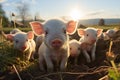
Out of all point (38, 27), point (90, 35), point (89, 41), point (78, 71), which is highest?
point (38, 27)

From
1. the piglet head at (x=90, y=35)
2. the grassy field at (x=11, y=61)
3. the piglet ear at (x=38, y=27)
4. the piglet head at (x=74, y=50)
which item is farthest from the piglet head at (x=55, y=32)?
the piglet head at (x=90, y=35)

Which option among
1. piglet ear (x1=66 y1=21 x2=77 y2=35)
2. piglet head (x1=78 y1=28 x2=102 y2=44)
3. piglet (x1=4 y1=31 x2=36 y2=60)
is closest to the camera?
piglet ear (x1=66 y1=21 x2=77 y2=35)

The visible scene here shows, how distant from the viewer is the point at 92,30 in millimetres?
7973

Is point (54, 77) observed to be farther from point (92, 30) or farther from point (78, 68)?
point (92, 30)

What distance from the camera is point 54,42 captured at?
18.4 feet

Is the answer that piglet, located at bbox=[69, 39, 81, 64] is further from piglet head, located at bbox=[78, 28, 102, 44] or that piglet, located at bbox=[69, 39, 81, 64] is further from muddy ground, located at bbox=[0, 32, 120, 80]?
piglet head, located at bbox=[78, 28, 102, 44]

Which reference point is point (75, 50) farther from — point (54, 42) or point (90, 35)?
point (54, 42)

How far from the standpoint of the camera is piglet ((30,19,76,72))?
18.6ft

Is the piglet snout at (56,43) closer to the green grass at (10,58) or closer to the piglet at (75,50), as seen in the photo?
the green grass at (10,58)

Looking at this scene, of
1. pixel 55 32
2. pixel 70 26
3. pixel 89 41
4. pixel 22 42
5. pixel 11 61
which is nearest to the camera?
pixel 55 32

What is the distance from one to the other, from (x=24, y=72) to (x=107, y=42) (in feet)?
11.5

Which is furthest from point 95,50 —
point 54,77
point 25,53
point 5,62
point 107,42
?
point 54,77

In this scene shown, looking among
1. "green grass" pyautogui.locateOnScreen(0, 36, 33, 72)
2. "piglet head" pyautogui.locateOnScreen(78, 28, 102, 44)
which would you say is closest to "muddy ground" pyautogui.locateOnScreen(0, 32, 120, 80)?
"green grass" pyautogui.locateOnScreen(0, 36, 33, 72)

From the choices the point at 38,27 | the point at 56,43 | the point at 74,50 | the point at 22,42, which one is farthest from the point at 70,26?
the point at 22,42
